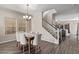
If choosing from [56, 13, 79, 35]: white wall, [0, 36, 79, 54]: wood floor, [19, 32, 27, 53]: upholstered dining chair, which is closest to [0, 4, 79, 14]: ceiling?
[56, 13, 79, 35]: white wall

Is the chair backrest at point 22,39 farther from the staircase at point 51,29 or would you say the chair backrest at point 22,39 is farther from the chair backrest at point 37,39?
the staircase at point 51,29

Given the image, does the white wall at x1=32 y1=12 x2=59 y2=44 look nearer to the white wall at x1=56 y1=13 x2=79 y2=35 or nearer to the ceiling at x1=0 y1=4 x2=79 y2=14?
the ceiling at x1=0 y1=4 x2=79 y2=14

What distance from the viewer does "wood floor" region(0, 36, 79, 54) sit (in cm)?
255

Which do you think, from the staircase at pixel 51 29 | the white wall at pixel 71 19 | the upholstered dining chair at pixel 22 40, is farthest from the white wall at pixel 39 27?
the white wall at pixel 71 19

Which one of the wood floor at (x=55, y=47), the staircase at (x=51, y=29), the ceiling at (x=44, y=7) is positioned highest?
the ceiling at (x=44, y=7)

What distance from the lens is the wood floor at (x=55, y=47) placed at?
2.55 meters

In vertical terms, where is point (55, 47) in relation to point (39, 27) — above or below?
below

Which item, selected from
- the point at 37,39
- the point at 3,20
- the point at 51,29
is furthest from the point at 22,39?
the point at 51,29

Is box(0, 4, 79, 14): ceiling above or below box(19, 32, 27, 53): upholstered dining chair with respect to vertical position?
above

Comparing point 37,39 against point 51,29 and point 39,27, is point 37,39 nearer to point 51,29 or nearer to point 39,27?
point 39,27

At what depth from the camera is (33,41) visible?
2.68 m

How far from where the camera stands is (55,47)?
258 cm

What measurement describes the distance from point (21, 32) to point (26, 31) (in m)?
0.15
